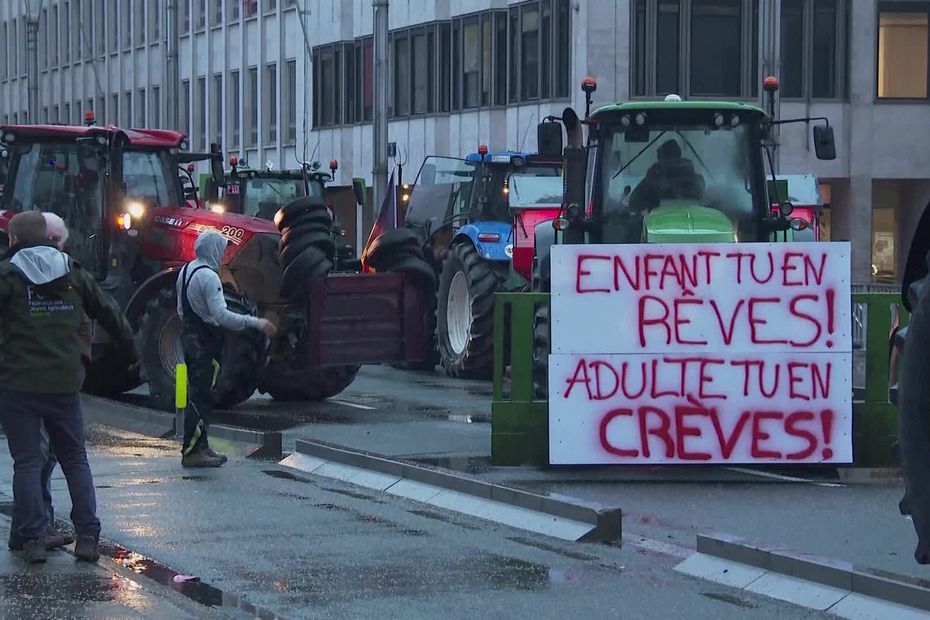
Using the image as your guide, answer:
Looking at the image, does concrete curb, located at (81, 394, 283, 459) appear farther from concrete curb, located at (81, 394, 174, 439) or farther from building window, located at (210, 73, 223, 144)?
building window, located at (210, 73, 223, 144)

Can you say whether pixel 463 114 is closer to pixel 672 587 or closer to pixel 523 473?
pixel 523 473

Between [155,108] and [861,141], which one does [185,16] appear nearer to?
[155,108]

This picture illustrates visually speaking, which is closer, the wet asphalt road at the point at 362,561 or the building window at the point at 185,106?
the wet asphalt road at the point at 362,561

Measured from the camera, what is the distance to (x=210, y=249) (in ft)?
42.9

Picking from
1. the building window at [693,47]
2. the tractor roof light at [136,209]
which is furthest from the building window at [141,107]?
the tractor roof light at [136,209]

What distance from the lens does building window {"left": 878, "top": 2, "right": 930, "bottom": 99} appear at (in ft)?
119

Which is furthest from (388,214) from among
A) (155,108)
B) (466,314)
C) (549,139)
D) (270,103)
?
(155,108)

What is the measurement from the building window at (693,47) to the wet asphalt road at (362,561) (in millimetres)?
25334

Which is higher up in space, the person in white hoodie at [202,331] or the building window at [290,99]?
the building window at [290,99]

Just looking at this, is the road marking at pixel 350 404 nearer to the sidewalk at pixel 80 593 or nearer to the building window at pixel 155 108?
the sidewalk at pixel 80 593

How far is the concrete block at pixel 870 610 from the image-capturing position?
7.78 metres

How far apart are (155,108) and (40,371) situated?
53.5m

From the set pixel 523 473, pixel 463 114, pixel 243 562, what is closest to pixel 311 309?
pixel 523 473

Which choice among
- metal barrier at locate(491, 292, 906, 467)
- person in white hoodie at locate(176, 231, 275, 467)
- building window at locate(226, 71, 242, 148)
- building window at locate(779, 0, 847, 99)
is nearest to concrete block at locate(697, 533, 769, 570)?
metal barrier at locate(491, 292, 906, 467)
